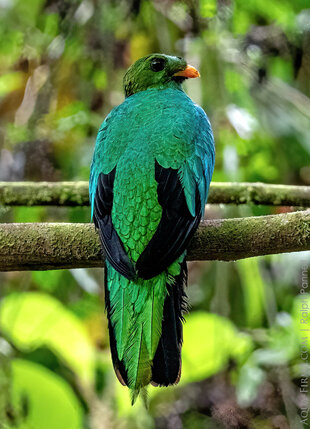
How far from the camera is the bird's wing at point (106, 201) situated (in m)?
2.31

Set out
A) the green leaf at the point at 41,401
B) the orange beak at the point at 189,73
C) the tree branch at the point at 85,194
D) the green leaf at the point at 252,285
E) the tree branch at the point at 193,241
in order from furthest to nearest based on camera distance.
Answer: the green leaf at the point at 252,285 < the orange beak at the point at 189,73 < the tree branch at the point at 85,194 < the green leaf at the point at 41,401 < the tree branch at the point at 193,241

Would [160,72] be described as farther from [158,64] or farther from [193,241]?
[193,241]

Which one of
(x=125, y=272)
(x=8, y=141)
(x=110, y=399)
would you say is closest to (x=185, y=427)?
(x=110, y=399)

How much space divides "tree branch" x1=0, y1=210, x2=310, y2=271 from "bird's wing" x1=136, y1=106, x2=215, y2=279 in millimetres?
93

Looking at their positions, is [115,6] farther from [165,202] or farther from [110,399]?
[110,399]

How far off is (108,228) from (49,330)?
1277 millimetres

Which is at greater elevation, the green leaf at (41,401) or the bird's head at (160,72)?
the bird's head at (160,72)

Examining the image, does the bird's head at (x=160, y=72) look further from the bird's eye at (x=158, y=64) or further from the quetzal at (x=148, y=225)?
the quetzal at (x=148, y=225)

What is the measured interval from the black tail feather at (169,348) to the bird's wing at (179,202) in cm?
18

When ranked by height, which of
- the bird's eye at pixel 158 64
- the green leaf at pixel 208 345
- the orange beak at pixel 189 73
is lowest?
the green leaf at pixel 208 345

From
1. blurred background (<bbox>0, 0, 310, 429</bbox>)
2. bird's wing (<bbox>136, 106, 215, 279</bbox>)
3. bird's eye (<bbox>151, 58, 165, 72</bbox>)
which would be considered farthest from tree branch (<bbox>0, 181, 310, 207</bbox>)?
bird's eye (<bbox>151, 58, 165, 72</bbox>)

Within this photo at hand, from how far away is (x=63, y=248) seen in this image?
2340 mm

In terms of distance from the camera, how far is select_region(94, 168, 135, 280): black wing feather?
230 cm

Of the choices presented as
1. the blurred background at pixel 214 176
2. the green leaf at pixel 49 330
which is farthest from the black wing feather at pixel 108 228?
the green leaf at pixel 49 330
